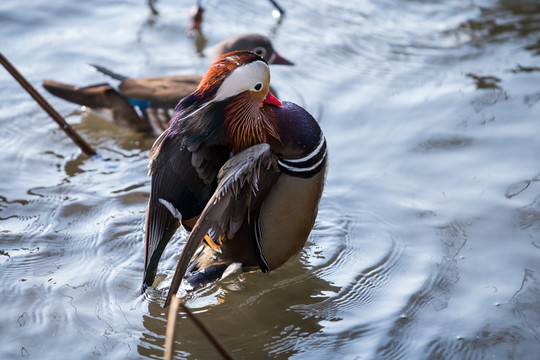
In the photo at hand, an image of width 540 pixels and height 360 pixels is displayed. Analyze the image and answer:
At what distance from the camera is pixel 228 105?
7.55 ft

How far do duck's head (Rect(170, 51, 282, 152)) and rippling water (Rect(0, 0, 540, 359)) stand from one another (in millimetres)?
688

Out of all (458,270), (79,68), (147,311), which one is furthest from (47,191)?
(458,270)

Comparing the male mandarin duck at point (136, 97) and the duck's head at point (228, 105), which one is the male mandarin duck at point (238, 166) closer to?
the duck's head at point (228, 105)

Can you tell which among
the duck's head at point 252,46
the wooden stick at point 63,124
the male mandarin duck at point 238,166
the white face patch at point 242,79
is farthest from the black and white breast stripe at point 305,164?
the duck's head at point 252,46

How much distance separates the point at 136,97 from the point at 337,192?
1.28 m

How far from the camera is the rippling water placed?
244 cm

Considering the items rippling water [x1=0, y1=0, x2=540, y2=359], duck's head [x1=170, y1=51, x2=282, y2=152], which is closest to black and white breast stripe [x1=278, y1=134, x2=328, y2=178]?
duck's head [x1=170, y1=51, x2=282, y2=152]

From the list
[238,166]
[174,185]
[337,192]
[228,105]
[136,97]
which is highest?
[228,105]

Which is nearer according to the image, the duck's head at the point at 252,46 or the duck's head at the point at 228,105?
the duck's head at the point at 228,105

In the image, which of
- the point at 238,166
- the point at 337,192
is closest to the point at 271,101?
the point at 238,166

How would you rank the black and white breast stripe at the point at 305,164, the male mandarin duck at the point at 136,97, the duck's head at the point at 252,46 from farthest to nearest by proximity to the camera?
the duck's head at the point at 252,46 < the male mandarin duck at the point at 136,97 < the black and white breast stripe at the point at 305,164

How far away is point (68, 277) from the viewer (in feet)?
8.77

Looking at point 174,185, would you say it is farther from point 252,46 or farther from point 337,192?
point 252,46

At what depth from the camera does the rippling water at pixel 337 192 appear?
8.00 ft
